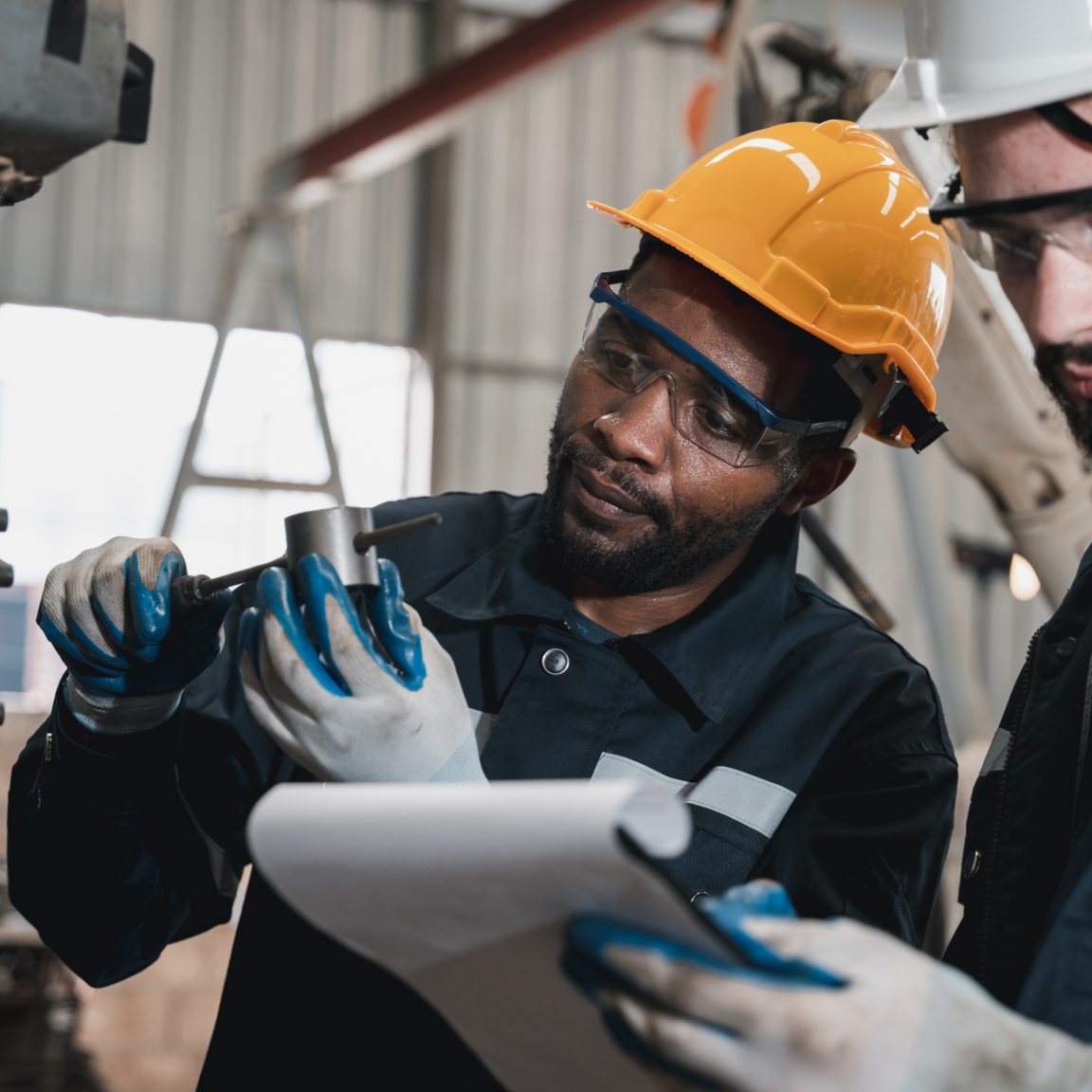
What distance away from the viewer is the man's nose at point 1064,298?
1293mm

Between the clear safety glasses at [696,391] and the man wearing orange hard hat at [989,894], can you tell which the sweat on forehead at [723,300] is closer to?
the clear safety glasses at [696,391]

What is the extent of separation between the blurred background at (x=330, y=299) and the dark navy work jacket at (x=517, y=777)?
18.2 ft

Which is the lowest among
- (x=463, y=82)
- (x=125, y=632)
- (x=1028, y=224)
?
(x=125, y=632)

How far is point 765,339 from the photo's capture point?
1.81 meters

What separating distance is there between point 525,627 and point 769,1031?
3.07 ft

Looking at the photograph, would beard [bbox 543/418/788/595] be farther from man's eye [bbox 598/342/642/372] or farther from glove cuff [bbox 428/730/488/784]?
glove cuff [bbox 428/730/488/784]

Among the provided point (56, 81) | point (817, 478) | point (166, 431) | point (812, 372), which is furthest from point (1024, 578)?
point (166, 431)

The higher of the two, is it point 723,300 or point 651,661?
point 723,300

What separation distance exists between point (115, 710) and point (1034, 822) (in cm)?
108

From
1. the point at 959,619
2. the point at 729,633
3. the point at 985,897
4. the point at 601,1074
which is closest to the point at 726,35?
the point at 959,619

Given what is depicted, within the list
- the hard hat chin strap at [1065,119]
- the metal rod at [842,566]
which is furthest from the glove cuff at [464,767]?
the metal rod at [842,566]

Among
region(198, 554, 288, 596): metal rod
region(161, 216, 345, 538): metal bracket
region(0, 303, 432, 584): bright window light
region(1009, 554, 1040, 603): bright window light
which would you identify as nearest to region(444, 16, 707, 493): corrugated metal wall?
region(0, 303, 432, 584): bright window light

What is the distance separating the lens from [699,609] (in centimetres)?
182

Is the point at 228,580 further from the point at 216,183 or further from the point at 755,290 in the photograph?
the point at 216,183
